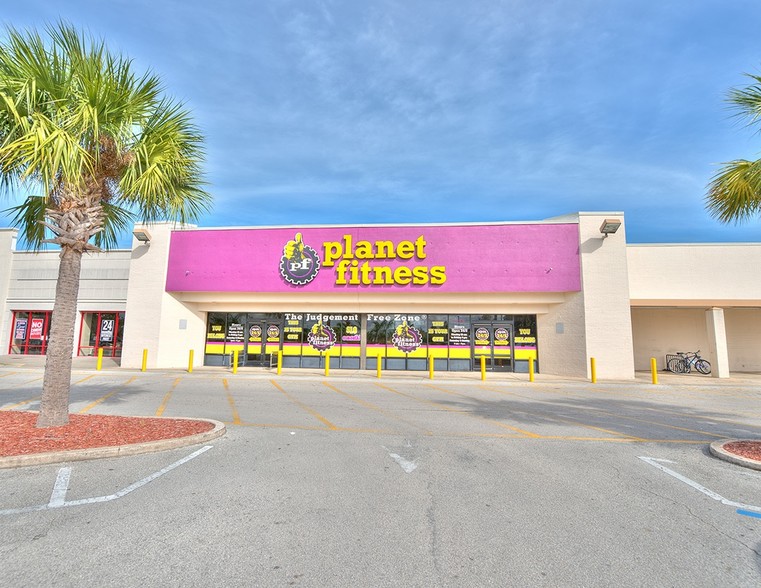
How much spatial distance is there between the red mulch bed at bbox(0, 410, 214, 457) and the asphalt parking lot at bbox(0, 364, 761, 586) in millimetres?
605

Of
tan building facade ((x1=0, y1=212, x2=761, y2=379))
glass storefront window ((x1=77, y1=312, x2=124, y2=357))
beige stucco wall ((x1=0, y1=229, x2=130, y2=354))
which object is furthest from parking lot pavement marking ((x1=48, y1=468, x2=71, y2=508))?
glass storefront window ((x1=77, y1=312, x2=124, y2=357))

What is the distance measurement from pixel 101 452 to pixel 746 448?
901 centimetres

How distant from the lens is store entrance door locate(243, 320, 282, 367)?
22.1 m

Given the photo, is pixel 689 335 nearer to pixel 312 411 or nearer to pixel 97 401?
pixel 312 411

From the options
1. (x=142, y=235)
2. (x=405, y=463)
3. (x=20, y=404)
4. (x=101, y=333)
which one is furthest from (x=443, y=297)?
(x=101, y=333)

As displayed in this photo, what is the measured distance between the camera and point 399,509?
170 inches

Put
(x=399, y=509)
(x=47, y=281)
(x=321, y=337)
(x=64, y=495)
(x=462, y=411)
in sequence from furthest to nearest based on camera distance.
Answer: (x=47, y=281)
(x=321, y=337)
(x=462, y=411)
(x=64, y=495)
(x=399, y=509)

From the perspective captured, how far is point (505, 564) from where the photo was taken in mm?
3289

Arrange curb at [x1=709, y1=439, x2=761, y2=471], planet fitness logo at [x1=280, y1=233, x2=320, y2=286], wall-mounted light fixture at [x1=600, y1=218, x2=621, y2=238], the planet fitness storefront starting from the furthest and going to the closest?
planet fitness logo at [x1=280, y1=233, x2=320, y2=286], the planet fitness storefront, wall-mounted light fixture at [x1=600, y1=218, x2=621, y2=238], curb at [x1=709, y1=439, x2=761, y2=471]

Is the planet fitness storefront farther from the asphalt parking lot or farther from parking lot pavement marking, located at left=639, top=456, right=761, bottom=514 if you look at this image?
parking lot pavement marking, located at left=639, top=456, right=761, bottom=514

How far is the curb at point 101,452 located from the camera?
5.42 metres

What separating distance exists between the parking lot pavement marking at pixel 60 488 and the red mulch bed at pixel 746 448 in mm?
8301

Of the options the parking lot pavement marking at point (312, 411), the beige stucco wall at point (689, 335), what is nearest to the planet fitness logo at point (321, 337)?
the parking lot pavement marking at point (312, 411)

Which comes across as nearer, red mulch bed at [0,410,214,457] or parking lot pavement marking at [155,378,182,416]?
red mulch bed at [0,410,214,457]
